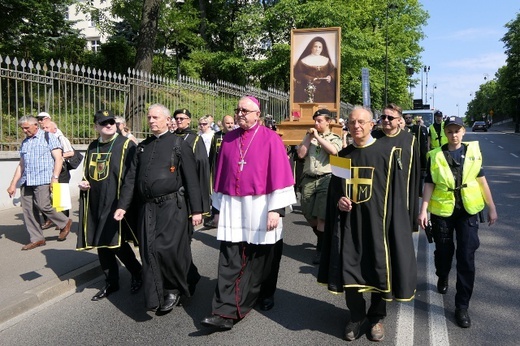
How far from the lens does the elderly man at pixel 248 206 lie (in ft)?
14.2

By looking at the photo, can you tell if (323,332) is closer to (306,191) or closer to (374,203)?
(374,203)

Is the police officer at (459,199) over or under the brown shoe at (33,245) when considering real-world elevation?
over

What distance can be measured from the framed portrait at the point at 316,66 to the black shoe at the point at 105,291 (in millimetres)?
8550

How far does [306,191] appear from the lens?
6.18 m

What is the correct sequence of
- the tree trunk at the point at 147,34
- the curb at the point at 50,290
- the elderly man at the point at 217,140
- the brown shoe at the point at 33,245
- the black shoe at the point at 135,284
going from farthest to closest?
1. the tree trunk at the point at 147,34
2. the elderly man at the point at 217,140
3. the brown shoe at the point at 33,245
4. the black shoe at the point at 135,284
5. the curb at the point at 50,290

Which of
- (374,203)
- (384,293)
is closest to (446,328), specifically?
(384,293)

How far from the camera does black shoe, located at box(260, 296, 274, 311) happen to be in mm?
4711

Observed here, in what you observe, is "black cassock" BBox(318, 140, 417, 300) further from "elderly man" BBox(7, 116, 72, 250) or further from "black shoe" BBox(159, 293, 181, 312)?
"elderly man" BBox(7, 116, 72, 250)

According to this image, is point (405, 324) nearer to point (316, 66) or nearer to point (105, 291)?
point (105, 291)

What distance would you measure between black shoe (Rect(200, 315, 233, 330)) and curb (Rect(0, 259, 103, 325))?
196 cm

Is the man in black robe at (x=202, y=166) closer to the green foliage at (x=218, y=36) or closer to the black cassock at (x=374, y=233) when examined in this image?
the black cassock at (x=374, y=233)

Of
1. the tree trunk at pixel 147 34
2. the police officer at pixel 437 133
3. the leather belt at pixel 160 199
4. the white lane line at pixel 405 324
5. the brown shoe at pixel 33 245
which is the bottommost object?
the white lane line at pixel 405 324

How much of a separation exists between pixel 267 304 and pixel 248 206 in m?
1.04

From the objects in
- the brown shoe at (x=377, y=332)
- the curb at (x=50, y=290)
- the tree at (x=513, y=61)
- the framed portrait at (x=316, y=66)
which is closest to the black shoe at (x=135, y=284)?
the curb at (x=50, y=290)
